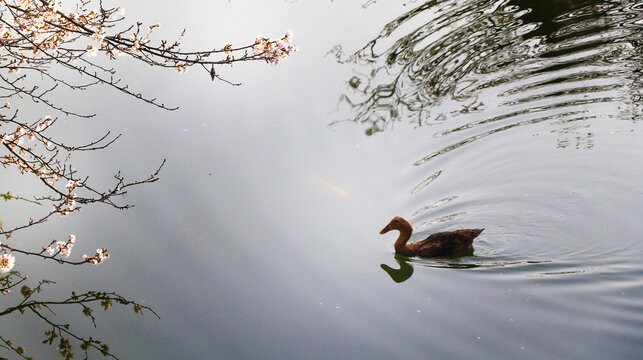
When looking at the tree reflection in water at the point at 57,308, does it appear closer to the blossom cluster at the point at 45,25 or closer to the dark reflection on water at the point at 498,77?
the blossom cluster at the point at 45,25

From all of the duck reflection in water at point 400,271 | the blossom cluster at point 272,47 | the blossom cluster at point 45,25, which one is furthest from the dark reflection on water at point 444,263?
the blossom cluster at point 45,25

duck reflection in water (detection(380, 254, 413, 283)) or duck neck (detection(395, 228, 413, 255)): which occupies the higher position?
duck neck (detection(395, 228, 413, 255))

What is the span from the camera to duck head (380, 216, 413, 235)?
6516 mm

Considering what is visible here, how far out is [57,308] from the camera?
20.4 ft

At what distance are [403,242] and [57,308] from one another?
3365 mm

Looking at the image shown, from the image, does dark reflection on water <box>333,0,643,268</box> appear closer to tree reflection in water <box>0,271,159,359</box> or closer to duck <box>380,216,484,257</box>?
duck <box>380,216,484,257</box>

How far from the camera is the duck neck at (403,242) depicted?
6504 millimetres

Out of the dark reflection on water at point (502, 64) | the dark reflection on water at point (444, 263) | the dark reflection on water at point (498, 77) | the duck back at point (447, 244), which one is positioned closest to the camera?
the dark reflection on water at point (444, 263)

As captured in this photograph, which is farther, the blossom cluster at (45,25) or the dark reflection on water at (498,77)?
the dark reflection on water at (498,77)

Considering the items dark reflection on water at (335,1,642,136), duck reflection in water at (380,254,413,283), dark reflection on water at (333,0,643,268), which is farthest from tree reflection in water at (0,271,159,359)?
dark reflection on water at (335,1,642,136)

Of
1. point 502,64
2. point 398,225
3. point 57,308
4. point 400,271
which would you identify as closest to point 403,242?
point 398,225

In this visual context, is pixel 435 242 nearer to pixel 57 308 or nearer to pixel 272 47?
pixel 272 47

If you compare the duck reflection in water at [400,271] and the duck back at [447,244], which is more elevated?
the duck back at [447,244]

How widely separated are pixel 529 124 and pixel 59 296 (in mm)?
5561
